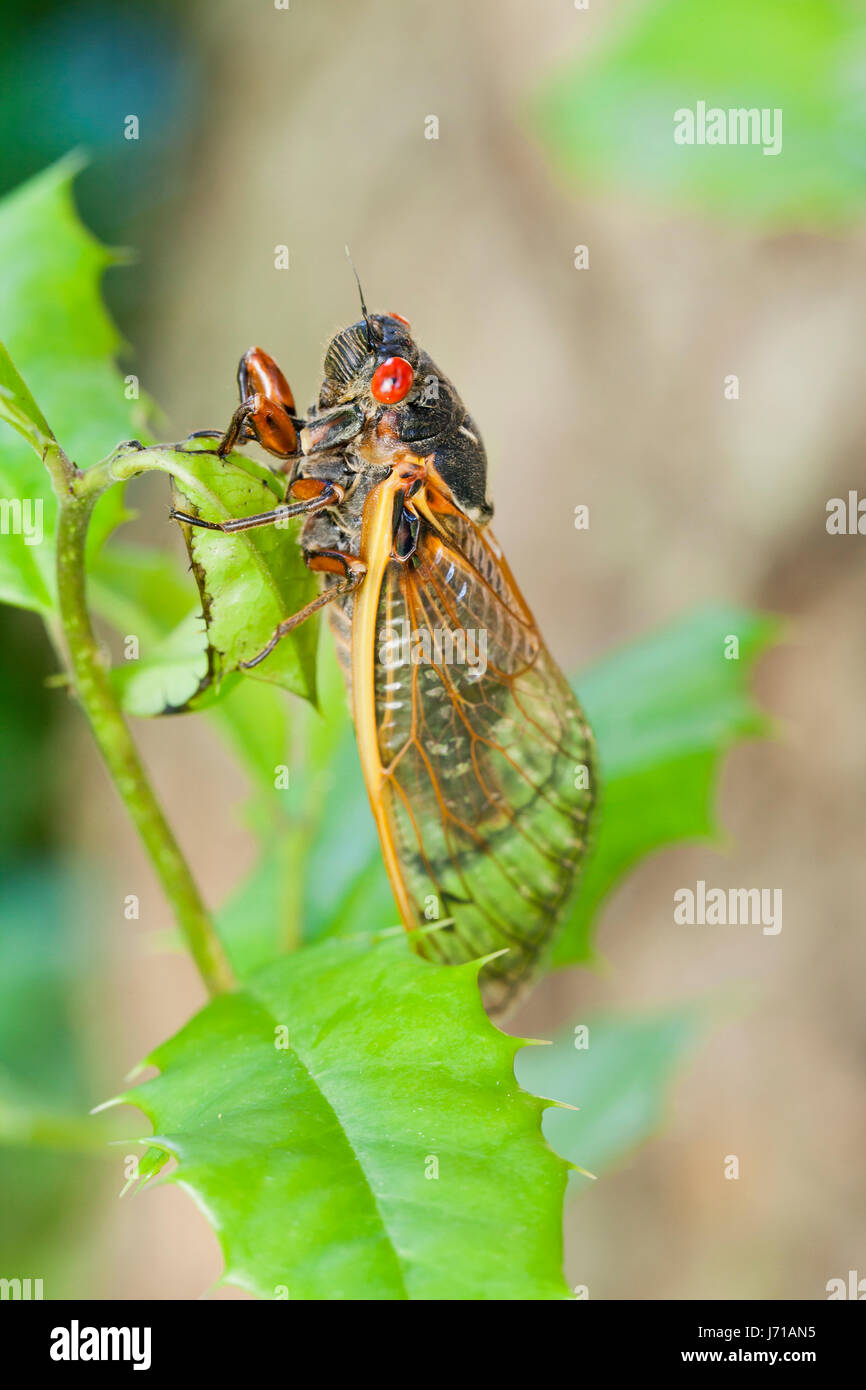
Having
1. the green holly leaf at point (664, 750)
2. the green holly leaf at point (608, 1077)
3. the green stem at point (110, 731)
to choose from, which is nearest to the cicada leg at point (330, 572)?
the green stem at point (110, 731)

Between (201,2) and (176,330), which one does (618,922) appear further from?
(201,2)

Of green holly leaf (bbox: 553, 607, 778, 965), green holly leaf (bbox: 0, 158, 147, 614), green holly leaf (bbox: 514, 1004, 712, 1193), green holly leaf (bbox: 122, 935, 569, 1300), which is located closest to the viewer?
green holly leaf (bbox: 122, 935, 569, 1300)

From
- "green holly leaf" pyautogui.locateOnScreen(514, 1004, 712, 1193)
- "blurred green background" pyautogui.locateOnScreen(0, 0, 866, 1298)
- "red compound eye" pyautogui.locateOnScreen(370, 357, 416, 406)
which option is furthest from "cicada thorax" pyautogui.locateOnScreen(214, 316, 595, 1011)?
"blurred green background" pyautogui.locateOnScreen(0, 0, 866, 1298)

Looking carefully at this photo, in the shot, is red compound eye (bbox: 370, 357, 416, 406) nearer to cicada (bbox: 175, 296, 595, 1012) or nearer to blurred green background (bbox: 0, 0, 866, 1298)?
cicada (bbox: 175, 296, 595, 1012)

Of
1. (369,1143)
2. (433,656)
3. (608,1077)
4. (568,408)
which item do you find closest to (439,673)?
(433,656)

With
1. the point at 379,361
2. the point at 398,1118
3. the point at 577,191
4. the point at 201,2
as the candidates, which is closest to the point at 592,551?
the point at 577,191

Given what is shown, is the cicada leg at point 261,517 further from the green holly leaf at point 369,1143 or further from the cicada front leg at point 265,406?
the green holly leaf at point 369,1143
